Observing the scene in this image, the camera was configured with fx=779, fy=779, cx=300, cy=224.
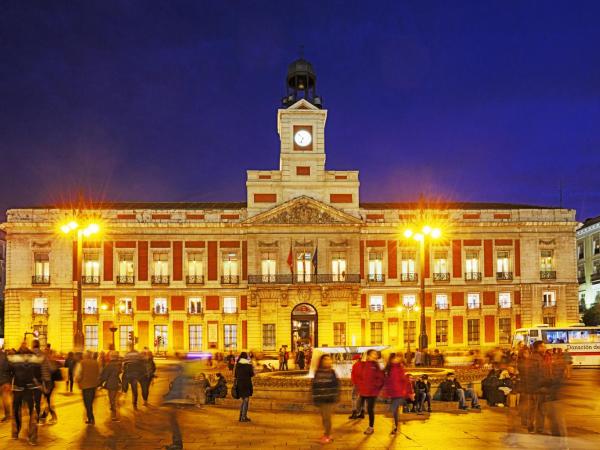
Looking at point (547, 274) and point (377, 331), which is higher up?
point (547, 274)

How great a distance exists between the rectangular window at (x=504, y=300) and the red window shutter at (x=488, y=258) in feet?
5.39

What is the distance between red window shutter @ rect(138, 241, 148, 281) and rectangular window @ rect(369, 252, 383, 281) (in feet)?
53.7

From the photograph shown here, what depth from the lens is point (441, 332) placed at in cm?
5681

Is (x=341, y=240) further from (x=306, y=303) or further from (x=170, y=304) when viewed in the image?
(x=170, y=304)

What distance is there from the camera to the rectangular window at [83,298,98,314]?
183ft

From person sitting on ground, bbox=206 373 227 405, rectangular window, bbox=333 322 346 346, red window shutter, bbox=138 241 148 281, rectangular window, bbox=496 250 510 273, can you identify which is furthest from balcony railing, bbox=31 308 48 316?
person sitting on ground, bbox=206 373 227 405

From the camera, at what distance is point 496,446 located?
14273mm

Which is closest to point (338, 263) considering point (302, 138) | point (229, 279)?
point (229, 279)

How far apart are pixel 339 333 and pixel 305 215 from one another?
883 centimetres

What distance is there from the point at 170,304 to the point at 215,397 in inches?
1369

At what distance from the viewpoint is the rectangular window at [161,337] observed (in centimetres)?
5572

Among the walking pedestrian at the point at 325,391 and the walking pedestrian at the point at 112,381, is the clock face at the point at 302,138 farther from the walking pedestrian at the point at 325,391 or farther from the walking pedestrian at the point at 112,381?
the walking pedestrian at the point at 325,391

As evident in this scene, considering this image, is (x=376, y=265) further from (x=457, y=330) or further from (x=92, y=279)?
(x=92, y=279)

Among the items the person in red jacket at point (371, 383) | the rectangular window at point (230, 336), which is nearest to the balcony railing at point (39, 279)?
the rectangular window at point (230, 336)
